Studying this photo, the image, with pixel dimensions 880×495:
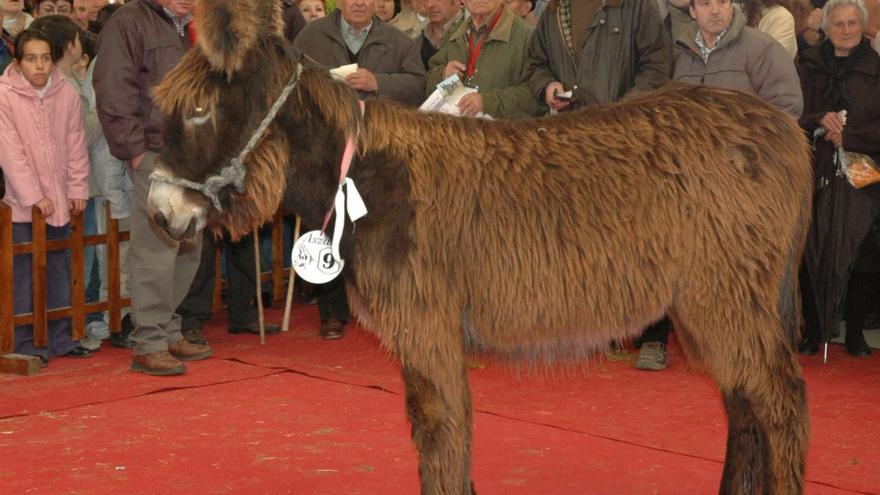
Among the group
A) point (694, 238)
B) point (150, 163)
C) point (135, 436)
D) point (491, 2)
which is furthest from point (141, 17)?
point (694, 238)

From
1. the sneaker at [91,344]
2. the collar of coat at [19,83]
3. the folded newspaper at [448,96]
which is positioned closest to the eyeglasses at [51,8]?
the collar of coat at [19,83]

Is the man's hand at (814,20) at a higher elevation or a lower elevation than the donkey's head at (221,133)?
higher

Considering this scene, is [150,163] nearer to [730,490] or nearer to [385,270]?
[385,270]

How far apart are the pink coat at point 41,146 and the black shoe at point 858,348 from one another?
208 inches

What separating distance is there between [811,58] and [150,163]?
4.39m

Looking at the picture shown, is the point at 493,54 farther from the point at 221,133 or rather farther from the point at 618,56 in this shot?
the point at 221,133

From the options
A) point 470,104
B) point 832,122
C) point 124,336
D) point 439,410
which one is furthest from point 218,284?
point 439,410

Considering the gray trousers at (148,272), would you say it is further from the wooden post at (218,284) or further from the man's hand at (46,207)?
the wooden post at (218,284)

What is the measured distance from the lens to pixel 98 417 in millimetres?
6375

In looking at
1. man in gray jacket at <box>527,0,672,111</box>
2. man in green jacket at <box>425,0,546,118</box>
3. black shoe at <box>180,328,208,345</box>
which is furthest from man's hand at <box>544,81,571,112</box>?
black shoe at <box>180,328,208,345</box>

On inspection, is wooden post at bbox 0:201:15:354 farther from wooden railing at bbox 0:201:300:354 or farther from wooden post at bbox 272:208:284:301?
wooden post at bbox 272:208:284:301

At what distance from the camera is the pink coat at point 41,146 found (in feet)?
24.7

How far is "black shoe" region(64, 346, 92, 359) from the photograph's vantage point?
7977 millimetres

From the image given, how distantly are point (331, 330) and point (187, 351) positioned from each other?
116 centimetres
